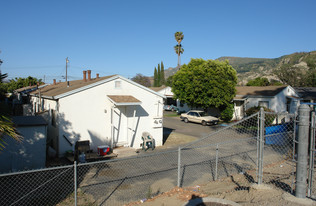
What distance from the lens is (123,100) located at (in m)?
13.1

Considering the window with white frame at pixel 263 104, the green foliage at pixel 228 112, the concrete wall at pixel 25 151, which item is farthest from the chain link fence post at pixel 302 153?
the window with white frame at pixel 263 104

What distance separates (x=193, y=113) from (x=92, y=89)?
1507 centimetres

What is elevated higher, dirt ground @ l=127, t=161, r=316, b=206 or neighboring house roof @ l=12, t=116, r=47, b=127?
neighboring house roof @ l=12, t=116, r=47, b=127

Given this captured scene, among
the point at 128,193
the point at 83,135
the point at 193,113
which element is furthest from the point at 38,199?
the point at 193,113

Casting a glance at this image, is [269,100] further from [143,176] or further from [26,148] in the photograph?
[26,148]

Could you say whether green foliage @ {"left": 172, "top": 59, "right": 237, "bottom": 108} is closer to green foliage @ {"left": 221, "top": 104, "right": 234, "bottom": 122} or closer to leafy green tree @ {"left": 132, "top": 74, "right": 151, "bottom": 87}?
green foliage @ {"left": 221, "top": 104, "right": 234, "bottom": 122}

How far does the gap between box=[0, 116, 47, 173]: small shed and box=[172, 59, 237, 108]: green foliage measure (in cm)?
1818

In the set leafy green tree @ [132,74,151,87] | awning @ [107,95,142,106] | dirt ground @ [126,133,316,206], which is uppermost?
leafy green tree @ [132,74,151,87]

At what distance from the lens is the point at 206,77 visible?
81.5 ft

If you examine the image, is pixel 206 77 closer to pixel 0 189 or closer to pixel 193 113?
pixel 193 113

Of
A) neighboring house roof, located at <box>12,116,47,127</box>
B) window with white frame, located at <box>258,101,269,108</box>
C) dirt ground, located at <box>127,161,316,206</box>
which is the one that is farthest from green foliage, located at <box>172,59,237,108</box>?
neighboring house roof, located at <box>12,116,47,127</box>

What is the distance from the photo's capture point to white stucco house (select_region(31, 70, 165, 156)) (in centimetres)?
1207

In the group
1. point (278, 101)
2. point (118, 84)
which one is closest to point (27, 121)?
point (118, 84)

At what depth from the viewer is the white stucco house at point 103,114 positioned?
12070 mm
